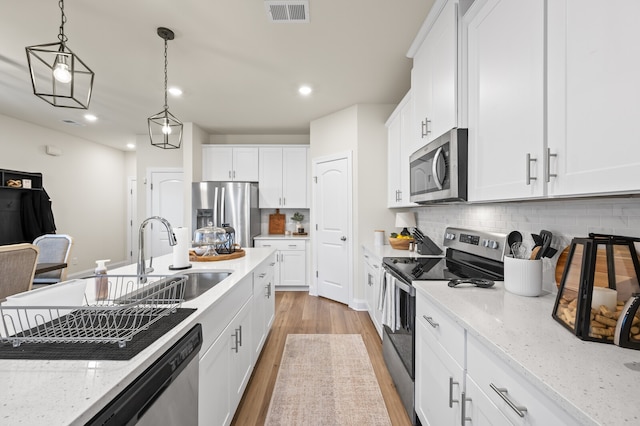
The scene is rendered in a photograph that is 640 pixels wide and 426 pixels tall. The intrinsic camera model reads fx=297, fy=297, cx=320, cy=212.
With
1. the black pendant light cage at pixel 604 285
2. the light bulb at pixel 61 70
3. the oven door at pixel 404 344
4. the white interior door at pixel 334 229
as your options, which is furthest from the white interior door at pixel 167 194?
the black pendant light cage at pixel 604 285

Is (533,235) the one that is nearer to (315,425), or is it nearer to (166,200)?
(315,425)

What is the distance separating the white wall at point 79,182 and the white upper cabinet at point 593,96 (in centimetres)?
649

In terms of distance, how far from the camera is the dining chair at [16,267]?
202 centimetres

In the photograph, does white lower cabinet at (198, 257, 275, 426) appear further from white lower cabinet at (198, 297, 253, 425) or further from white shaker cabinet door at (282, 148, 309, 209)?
white shaker cabinet door at (282, 148, 309, 209)

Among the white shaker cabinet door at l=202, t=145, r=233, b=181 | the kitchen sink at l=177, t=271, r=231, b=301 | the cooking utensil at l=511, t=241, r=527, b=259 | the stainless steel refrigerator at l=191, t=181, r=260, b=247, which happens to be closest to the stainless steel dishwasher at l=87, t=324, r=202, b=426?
the kitchen sink at l=177, t=271, r=231, b=301

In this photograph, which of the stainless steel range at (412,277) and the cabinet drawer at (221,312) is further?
the stainless steel range at (412,277)

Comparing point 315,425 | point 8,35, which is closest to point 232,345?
point 315,425

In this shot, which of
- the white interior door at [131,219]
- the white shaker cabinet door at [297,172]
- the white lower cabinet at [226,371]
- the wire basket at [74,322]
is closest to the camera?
the wire basket at [74,322]

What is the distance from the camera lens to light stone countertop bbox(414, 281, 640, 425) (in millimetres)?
621

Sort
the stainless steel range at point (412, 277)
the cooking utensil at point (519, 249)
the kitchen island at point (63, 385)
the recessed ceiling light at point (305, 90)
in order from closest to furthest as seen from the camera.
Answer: the kitchen island at point (63, 385)
the cooking utensil at point (519, 249)
the stainless steel range at point (412, 277)
the recessed ceiling light at point (305, 90)

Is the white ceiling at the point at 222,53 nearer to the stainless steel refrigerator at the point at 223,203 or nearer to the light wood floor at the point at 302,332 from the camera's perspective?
the stainless steel refrigerator at the point at 223,203

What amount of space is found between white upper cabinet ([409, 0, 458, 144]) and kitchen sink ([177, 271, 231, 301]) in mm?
1715

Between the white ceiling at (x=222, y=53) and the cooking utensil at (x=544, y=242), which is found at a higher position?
the white ceiling at (x=222, y=53)

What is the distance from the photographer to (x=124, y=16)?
216 centimetres
